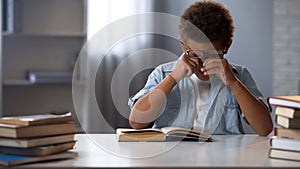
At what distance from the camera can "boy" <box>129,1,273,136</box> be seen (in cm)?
177

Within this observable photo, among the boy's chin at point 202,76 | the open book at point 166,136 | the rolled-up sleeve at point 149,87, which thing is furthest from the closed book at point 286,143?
the rolled-up sleeve at point 149,87

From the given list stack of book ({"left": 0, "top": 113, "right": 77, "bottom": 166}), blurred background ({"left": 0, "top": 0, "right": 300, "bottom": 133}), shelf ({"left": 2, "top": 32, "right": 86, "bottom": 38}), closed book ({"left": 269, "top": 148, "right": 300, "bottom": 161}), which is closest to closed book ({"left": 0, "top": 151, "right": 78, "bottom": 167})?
stack of book ({"left": 0, "top": 113, "right": 77, "bottom": 166})

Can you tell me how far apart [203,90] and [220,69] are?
259 millimetres

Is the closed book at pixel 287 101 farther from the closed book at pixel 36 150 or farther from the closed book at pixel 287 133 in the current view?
the closed book at pixel 36 150

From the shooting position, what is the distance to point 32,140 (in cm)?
127

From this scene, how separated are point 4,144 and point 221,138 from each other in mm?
667

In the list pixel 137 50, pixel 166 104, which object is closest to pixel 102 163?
pixel 166 104

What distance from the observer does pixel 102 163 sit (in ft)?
4.09

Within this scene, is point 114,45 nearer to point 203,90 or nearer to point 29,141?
point 203,90

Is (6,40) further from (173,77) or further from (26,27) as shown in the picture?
(173,77)

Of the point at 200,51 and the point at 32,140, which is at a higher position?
the point at 200,51

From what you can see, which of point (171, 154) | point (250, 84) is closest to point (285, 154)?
point (171, 154)

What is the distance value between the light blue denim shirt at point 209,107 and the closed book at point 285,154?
540 millimetres

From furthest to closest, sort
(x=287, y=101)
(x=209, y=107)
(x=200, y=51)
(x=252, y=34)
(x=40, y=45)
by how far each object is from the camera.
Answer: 1. (x=40, y=45)
2. (x=252, y=34)
3. (x=209, y=107)
4. (x=200, y=51)
5. (x=287, y=101)
